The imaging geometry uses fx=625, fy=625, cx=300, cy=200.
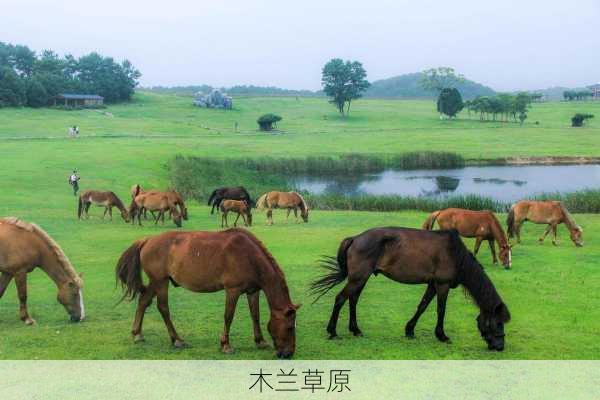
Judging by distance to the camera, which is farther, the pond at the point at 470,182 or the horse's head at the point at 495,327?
the pond at the point at 470,182

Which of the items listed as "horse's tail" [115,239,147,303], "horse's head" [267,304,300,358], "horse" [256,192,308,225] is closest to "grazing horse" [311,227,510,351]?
"horse's head" [267,304,300,358]

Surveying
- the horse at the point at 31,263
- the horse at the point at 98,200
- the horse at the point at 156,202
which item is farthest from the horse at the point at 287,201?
the horse at the point at 31,263

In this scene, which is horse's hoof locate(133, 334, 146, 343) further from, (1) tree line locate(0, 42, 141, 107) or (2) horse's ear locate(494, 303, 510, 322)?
(1) tree line locate(0, 42, 141, 107)

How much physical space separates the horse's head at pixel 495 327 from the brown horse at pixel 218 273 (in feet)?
8.81

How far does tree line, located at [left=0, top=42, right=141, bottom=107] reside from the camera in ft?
270

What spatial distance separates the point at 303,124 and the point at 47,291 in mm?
67049

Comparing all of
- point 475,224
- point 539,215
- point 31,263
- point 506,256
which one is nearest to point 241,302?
point 31,263

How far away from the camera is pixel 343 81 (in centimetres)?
9619

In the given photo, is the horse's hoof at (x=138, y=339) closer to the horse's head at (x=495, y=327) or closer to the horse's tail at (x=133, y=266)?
the horse's tail at (x=133, y=266)

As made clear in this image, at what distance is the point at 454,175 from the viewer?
42.4m

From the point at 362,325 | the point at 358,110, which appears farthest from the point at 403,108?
the point at 362,325

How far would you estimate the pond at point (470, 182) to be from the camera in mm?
34875
